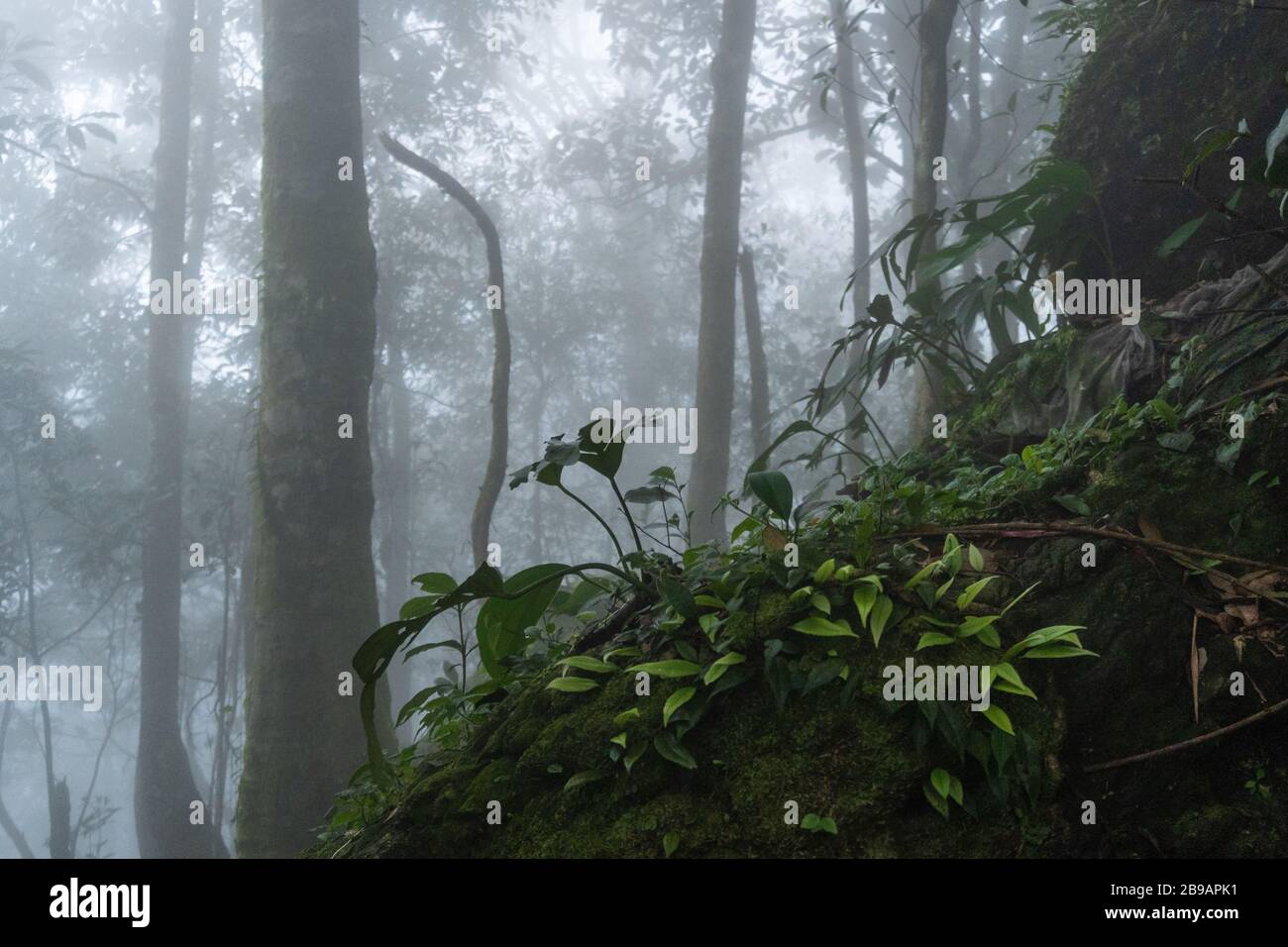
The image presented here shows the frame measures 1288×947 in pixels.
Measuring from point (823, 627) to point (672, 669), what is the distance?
0.26 m

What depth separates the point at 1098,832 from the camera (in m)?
1.35

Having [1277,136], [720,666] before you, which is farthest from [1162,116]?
[720,666]

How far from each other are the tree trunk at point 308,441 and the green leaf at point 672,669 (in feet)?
7.16

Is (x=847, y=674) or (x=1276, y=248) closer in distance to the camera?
(x=847, y=674)

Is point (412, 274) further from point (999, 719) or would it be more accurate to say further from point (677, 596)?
point (999, 719)

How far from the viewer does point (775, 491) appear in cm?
167

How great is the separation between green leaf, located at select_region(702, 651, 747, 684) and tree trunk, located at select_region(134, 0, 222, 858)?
6398mm

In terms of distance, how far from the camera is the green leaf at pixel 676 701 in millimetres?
1444

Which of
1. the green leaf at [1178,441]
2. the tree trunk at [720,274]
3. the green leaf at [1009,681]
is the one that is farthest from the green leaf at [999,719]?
the tree trunk at [720,274]

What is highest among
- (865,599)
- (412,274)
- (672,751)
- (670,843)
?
(412,274)
